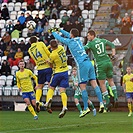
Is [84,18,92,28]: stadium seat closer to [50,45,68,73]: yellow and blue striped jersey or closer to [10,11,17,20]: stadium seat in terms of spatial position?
[10,11,17,20]: stadium seat

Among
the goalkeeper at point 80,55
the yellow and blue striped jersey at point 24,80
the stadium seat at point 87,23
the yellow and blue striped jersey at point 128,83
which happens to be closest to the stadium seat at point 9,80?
the stadium seat at point 87,23

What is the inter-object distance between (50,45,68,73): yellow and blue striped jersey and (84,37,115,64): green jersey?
1049mm

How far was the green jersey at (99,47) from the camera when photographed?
69.3 feet

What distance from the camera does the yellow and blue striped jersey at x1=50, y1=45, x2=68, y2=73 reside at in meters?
20.0

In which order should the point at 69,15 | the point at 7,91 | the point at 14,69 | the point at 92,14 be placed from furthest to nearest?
the point at 69,15 → the point at 92,14 → the point at 14,69 → the point at 7,91

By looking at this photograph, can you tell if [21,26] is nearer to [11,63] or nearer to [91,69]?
[11,63]

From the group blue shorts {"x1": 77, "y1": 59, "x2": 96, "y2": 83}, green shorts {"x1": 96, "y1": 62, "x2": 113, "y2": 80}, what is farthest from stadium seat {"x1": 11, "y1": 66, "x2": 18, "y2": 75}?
blue shorts {"x1": 77, "y1": 59, "x2": 96, "y2": 83}

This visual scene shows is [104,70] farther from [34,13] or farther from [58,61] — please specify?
[34,13]

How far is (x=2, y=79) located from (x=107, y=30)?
5557 mm

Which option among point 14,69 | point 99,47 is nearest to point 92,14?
point 14,69

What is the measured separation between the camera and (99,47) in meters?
21.3

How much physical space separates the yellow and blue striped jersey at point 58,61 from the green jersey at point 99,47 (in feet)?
3.44

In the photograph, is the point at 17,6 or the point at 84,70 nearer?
the point at 84,70

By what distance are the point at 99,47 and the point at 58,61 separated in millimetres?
1768
